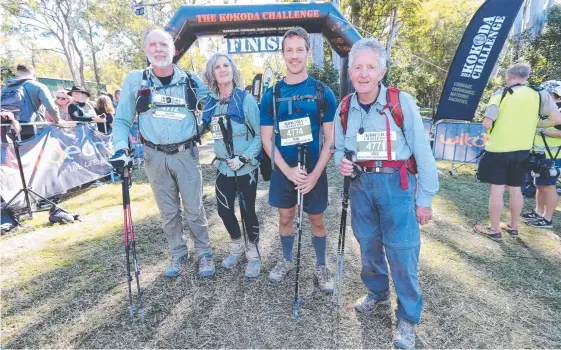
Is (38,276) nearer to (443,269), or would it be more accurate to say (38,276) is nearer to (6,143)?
(6,143)

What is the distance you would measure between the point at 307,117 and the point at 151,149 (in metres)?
1.53

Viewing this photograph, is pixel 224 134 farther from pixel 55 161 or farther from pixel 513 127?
pixel 55 161

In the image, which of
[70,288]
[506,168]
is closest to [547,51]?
[506,168]

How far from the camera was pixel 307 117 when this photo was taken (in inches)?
103

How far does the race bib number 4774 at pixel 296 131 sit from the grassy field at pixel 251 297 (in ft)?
4.82

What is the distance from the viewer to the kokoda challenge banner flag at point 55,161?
4602mm

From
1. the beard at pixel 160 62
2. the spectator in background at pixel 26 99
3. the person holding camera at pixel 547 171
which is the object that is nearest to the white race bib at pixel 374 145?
the beard at pixel 160 62

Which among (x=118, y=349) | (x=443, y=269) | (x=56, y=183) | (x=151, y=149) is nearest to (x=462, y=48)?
(x=443, y=269)

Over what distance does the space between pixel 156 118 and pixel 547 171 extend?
519 centimetres

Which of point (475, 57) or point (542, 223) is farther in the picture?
point (475, 57)

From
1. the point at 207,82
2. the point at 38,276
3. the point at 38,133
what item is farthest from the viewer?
the point at 38,133

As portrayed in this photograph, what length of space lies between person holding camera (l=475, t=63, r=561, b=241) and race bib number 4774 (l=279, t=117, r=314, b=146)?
2.75 metres

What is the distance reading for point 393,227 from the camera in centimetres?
222

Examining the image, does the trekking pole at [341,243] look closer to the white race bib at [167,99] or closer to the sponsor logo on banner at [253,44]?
the white race bib at [167,99]
